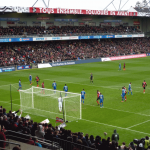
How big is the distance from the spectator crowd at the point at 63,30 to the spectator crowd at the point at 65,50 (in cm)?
275

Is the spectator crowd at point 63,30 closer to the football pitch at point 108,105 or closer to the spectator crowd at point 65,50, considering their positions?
the spectator crowd at point 65,50


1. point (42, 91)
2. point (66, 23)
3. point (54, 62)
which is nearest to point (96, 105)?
point (42, 91)

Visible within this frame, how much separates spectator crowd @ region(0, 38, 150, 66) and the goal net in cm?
2708

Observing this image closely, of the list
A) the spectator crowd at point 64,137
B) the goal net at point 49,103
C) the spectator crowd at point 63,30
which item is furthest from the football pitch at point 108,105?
the spectator crowd at point 63,30

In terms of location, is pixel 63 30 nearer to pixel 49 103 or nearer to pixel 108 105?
pixel 108 105

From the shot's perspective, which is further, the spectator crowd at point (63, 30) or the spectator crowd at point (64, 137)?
the spectator crowd at point (63, 30)

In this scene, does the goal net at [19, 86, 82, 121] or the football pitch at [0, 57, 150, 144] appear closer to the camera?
the football pitch at [0, 57, 150, 144]

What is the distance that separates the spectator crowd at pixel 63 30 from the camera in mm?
58344

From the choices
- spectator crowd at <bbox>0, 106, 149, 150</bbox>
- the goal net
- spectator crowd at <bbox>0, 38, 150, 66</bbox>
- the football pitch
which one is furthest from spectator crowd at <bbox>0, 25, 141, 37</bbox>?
spectator crowd at <bbox>0, 106, 149, 150</bbox>

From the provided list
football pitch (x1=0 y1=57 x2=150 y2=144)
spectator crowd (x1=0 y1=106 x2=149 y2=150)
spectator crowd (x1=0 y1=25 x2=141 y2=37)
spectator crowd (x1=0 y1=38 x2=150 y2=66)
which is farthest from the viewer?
spectator crowd (x1=0 y1=25 x2=141 y2=37)

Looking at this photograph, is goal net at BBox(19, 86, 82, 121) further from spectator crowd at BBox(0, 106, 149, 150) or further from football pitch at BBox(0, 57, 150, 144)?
spectator crowd at BBox(0, 106, 149, 150)

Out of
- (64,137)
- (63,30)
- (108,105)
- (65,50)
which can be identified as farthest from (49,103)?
(63,30)

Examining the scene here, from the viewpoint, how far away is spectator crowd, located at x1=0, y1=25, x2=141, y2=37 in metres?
58.3

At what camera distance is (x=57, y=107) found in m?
21.6
